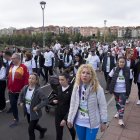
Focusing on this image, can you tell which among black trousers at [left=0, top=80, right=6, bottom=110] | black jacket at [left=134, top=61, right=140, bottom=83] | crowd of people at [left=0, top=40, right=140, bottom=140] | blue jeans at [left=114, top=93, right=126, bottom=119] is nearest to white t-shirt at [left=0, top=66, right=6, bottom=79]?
crowd of people at [left=0, top=40, right=140, bottom=140]

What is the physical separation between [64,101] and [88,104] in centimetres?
97

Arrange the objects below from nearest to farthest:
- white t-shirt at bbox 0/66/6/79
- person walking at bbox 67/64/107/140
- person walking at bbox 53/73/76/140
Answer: person walking at bbox 67/64/107/140 → person walking at bbox 53/73/76/140 → white t-shirt at bbox 0/66/6/79

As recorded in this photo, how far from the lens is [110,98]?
9789mm

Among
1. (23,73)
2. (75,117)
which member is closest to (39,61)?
(23,73)

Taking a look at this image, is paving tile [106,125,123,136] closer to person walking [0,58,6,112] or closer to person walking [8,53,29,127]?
person walking [8,53,29,127]

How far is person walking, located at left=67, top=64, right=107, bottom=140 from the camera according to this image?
3.84m

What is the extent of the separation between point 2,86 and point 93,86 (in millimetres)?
5215

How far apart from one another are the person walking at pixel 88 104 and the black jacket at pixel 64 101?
724mm

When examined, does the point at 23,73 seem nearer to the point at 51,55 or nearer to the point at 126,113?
the point at 126,113

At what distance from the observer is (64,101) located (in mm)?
4762

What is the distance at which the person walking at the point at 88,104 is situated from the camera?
3.84 meters

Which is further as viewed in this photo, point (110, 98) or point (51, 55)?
point (51, 55)

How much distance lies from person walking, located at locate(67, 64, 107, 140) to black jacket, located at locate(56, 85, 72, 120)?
2.38 feet

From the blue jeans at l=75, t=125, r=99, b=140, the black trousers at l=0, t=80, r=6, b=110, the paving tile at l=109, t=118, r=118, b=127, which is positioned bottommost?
the paving tile at l=109, t=118, r=118, b=127
